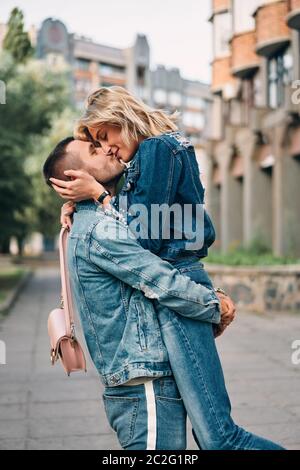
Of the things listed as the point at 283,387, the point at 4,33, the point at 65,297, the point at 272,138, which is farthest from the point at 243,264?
the point at 65,297

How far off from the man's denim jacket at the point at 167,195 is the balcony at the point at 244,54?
1976 cm

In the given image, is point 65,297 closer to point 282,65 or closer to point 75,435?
point 75,435

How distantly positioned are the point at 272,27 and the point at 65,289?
1775cm

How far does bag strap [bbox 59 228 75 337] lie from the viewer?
2.53 metres

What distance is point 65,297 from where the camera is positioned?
2.59 metres

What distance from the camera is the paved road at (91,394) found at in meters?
4.90

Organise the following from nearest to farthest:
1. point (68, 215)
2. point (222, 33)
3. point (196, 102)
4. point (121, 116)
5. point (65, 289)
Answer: point (121, 116)
point (65, 289)
point (68, 215)
point (222, 33)
point (196, 102)

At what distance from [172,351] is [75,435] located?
2.88 metres

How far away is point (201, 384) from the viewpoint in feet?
7.65

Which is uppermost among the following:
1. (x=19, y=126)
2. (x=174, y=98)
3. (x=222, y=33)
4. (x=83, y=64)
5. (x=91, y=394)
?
(x=83, y=64)

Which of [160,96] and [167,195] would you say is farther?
[160,96]

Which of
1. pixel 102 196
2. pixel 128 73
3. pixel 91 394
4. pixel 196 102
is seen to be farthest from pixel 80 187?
pixel 196 102

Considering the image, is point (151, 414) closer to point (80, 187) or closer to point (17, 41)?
point (80, 187)

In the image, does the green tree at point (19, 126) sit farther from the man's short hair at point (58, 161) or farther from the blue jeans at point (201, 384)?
the blue jeans at point (201, 384)
